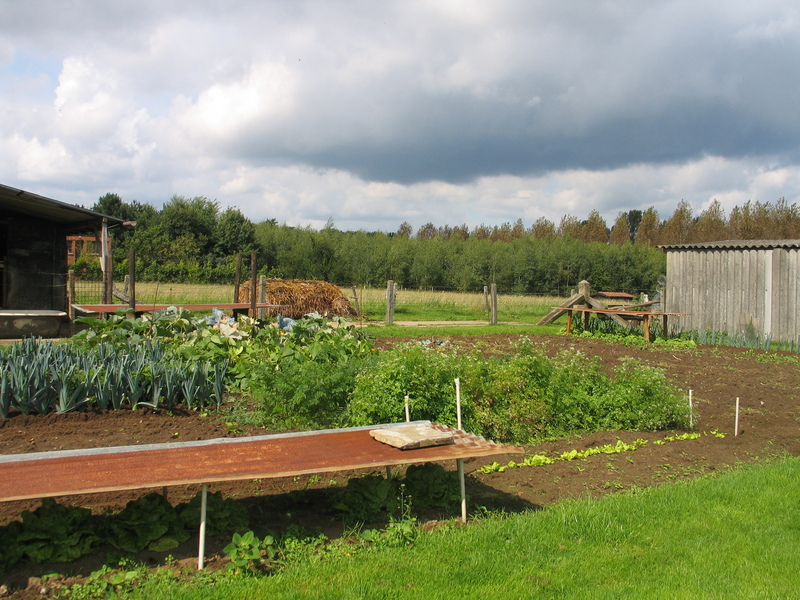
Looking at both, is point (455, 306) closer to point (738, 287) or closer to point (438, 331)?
point (438, 331)

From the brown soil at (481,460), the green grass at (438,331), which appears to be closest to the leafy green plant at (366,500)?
the brown soil at (481,460)

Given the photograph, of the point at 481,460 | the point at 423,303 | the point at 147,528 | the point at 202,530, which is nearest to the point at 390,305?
the point at 423,303

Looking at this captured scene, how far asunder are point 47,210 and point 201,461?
12.8 m

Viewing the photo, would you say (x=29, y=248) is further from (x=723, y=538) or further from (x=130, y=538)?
(x=723, y=538)

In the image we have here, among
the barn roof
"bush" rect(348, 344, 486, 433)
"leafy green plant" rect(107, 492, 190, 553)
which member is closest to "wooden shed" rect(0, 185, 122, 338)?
the barn roof

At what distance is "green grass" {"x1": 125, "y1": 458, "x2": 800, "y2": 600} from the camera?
318 cm

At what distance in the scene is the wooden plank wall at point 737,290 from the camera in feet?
49.5

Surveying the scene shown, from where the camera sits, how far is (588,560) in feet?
11.8

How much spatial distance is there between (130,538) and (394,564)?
4.91 feet

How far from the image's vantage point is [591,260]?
4462cm

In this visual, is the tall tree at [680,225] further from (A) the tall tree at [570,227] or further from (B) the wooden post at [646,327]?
(B) the wooden post at [646,327]

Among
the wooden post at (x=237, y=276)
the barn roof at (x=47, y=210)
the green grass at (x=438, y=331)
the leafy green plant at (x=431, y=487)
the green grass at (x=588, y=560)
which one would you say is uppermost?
the barn roof at (x=47, y=210)

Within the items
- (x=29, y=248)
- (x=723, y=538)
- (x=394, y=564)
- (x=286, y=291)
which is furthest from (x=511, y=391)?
(x=286, y=291)

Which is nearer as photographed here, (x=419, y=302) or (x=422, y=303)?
(x=422, y=303)
